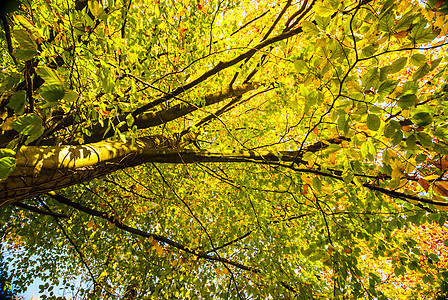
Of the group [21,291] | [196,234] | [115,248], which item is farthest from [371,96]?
[21,291]

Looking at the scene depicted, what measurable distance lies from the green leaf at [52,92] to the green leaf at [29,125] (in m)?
0.12

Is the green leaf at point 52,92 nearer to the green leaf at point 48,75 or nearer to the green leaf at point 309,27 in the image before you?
the green leaf at point 48,75

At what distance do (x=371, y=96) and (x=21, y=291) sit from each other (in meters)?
7.85

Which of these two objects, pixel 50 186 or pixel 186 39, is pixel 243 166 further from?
pixel 50 186

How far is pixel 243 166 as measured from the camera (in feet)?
14.9

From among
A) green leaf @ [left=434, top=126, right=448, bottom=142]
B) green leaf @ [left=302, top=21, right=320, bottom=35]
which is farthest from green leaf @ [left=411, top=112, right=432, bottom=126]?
green leaf @ [left=302, top=21, right=320, bottom=35]

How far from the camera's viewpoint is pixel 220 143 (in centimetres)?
Answer: 405

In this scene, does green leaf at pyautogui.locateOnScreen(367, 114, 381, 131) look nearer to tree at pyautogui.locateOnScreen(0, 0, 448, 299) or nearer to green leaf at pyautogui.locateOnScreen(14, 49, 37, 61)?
tree at pyautogui.locateOnScreen(0, 0, 448, 299)

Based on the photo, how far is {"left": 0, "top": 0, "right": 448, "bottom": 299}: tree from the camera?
1.13m

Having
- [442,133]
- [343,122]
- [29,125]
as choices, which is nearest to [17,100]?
[29,125]

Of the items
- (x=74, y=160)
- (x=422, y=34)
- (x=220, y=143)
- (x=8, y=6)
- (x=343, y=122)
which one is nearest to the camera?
(x=8, y=6)

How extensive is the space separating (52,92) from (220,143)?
326 centimetres

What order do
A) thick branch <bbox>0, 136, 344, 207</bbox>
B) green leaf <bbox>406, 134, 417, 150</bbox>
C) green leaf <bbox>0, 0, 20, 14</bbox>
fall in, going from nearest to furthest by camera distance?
1. green leaf <bbox>0, 0, 20, 14</bbox>
2. green leaf <bbox>406, 134, 417, 150</bbox>
3. thick branch <bbox>0, 136, 344, 207</bbox>

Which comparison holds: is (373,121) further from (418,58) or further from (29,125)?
(29,125)
